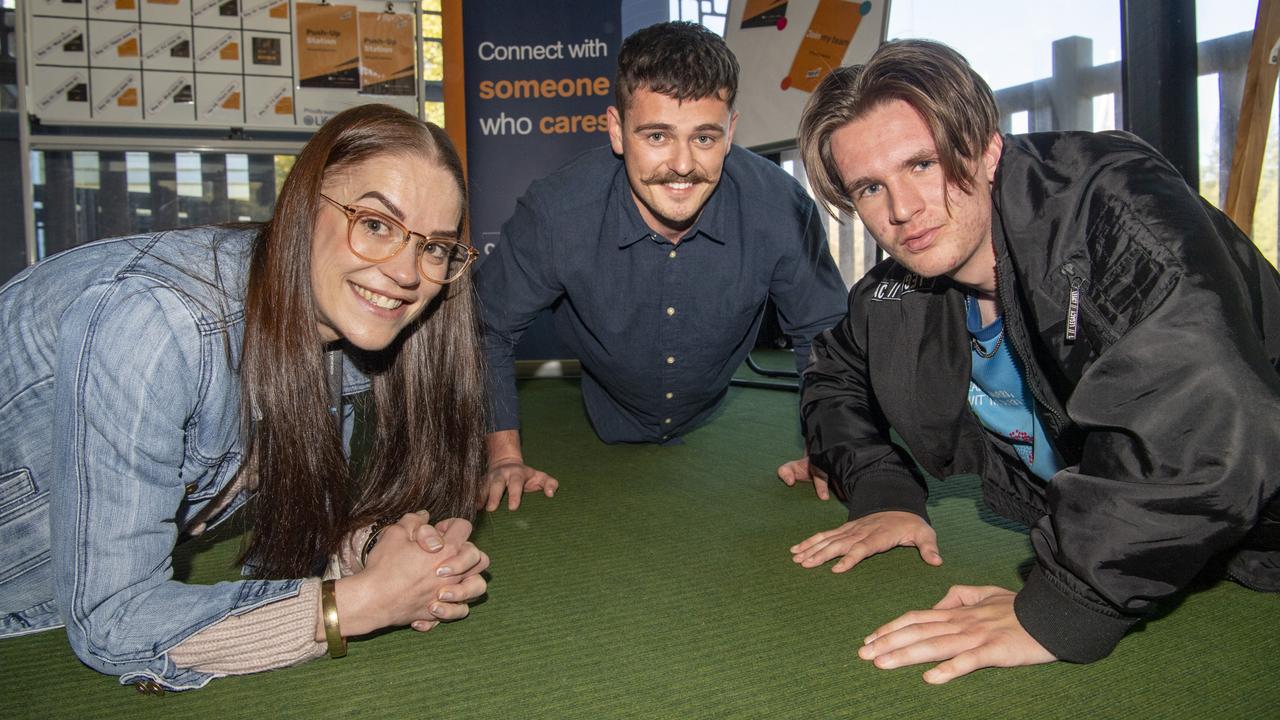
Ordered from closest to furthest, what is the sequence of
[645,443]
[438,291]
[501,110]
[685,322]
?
[438,291] < [685,322] < [645,443] < [501,110]

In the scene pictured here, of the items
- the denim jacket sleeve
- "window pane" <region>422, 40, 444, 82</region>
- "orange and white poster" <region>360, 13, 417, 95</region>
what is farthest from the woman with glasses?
"window pane" <region>422, 40, 444, 82</region>

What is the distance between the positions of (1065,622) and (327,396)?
1.02 metres

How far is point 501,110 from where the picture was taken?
4.17 meters

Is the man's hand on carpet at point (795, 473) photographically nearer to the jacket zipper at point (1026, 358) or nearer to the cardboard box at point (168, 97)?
the jacket zipper at point (1026, 358)

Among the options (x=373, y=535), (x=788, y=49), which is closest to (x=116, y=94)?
(x=788, y=49)

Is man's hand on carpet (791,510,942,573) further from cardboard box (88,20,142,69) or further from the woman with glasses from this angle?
cardboard box (88,20,142,69)

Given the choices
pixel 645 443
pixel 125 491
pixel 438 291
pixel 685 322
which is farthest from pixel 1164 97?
pixel 125 491

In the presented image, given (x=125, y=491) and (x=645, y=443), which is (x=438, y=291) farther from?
(x=645, y=443)

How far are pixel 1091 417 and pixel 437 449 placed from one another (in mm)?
1012

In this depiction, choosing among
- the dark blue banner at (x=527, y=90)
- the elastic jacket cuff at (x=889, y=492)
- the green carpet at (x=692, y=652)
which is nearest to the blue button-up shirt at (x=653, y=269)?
the green carpet at (x=692, y=652)

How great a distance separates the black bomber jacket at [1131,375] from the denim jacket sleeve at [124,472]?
1.06m

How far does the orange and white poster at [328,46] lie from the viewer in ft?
14.3

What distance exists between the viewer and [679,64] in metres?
2.01

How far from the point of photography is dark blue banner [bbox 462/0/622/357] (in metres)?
4.12
